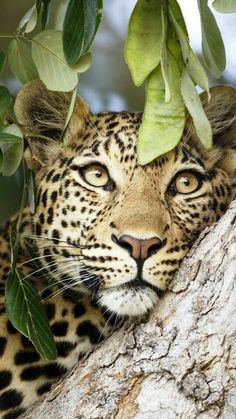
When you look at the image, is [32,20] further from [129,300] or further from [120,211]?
[129,300]

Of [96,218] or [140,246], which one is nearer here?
[140,246]

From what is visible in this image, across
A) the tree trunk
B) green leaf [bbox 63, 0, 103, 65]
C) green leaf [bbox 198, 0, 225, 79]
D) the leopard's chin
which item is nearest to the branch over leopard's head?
the leopard's chin

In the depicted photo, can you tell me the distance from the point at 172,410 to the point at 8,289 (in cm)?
82

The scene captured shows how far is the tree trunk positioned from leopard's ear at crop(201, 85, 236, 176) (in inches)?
43.4

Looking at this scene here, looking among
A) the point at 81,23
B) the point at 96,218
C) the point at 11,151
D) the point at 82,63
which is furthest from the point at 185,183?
the point at 81,23

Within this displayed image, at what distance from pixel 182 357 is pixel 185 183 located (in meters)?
1.09

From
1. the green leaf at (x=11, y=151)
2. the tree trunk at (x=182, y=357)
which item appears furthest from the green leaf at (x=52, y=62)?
the tree trunk at (x=182, y=357)

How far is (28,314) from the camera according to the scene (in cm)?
364

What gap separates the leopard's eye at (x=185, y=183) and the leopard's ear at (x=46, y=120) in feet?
1.94

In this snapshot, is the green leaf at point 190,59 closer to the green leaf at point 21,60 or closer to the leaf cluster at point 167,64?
the leaf cluster at point 167,64

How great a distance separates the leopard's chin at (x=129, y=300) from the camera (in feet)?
11.6

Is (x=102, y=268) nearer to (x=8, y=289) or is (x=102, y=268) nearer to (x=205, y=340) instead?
(x=8, y=289)

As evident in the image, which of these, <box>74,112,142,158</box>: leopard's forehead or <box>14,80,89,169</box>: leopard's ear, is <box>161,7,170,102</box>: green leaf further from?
<box>14,80,89,169</box>: leopard's ear

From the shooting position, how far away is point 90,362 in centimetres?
356
